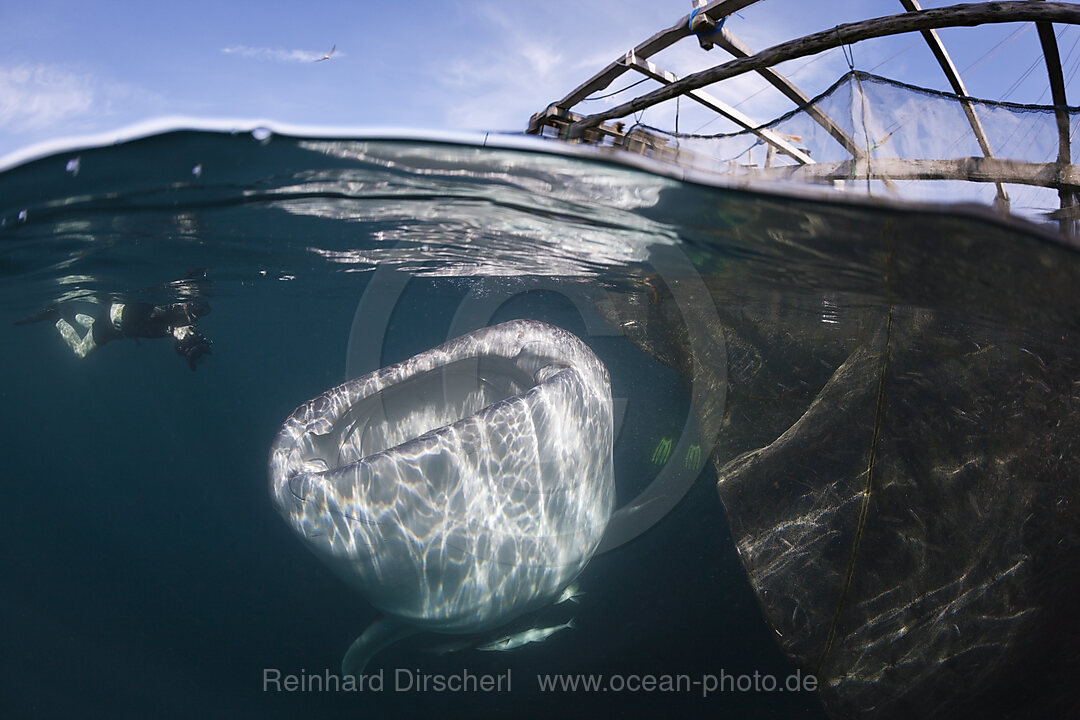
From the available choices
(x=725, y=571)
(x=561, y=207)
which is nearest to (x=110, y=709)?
(x=725, y=571)

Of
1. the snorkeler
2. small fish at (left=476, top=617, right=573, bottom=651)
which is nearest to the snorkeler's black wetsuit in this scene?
the snorkeler

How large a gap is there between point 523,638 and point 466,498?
1748 millimetres

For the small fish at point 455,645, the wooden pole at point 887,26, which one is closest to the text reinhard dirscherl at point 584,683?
the small fish at point 455,645

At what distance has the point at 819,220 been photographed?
525cm

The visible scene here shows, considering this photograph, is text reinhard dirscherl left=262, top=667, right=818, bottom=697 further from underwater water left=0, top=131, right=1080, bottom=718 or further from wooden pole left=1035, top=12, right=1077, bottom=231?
wooden pole left=1035, top=12, right=1077, bottom=231

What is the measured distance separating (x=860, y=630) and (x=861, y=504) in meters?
1.06

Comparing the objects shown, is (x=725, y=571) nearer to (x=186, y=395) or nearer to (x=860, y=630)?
(x=860, y=630)

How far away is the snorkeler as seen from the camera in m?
13.2

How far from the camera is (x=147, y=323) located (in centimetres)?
1387


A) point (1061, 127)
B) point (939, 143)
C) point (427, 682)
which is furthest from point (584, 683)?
point (1061, 127)

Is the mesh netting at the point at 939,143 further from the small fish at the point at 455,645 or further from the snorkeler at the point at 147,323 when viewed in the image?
the snorkeler at the point at 147,323

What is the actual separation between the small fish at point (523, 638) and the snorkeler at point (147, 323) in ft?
42.1

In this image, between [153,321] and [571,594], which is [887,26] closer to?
[571,594]

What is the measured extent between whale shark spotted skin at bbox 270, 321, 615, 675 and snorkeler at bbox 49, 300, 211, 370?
1171cm
